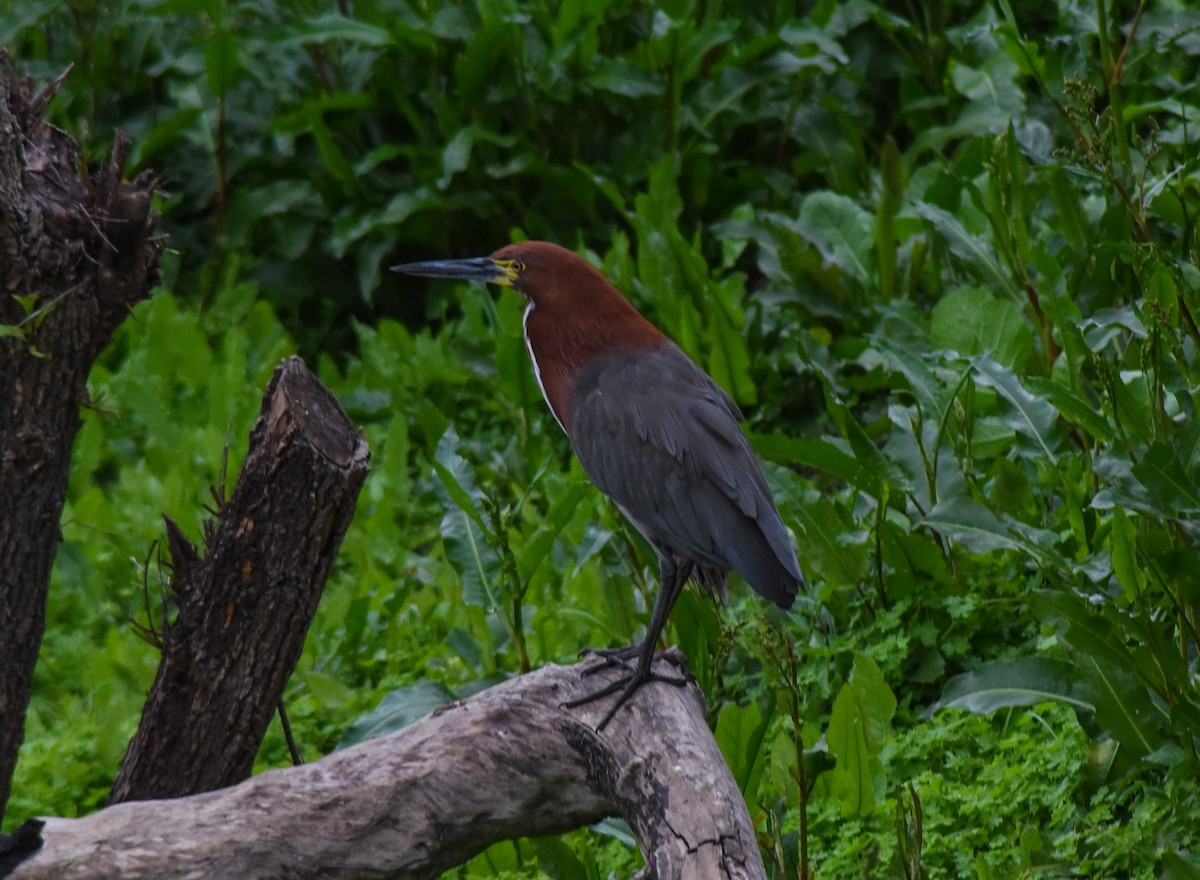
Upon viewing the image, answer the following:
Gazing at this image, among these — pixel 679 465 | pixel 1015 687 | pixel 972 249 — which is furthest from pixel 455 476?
pixel 972 249

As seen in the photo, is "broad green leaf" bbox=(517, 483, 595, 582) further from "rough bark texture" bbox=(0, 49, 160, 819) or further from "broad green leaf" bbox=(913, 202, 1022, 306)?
"broad green leaf" bbox=(913, 202, 1022, 306)

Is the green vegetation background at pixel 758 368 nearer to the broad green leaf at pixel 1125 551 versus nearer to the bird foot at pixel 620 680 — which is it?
the broad green leaf at pixel 1125 551

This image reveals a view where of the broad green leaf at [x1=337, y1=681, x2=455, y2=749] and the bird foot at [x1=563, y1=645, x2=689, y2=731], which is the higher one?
the broad green leaf at [x1=337, y1=681, x2=455, y2=749]

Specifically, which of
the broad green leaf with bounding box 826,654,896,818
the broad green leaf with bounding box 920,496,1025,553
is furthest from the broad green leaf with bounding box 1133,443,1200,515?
the broad green leaf with bounding box 826,654,896,818

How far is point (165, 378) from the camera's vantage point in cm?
619

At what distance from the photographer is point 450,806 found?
269 centimetres

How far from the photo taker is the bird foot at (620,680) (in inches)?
112

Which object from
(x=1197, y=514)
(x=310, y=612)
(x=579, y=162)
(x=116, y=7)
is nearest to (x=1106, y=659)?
(x=1197, y=514)

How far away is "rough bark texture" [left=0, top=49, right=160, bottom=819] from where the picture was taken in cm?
282

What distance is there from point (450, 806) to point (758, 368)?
10.2 ft

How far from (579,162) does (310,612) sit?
3.95 m

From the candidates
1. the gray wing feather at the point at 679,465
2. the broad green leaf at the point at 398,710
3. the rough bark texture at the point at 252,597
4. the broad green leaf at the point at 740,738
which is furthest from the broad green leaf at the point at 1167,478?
the broad green leaf at the point at 398,710

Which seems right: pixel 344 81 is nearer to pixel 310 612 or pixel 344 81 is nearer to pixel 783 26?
pixel 783 26

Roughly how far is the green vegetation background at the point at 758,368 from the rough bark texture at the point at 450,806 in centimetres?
26
